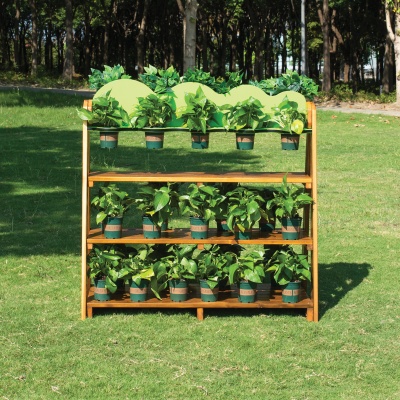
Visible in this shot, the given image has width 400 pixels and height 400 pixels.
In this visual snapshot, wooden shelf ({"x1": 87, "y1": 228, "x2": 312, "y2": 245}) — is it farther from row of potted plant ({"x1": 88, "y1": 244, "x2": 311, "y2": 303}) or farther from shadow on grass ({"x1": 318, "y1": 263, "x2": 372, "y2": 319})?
shadow on grass ({"x1": 318, "y1": 263, "x2": 372, "y2": 319})

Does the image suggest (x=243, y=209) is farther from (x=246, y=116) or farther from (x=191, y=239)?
(x=246, y=116)

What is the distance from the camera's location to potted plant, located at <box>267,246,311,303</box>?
23.6 feet

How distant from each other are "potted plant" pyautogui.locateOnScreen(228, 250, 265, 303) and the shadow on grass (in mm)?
680

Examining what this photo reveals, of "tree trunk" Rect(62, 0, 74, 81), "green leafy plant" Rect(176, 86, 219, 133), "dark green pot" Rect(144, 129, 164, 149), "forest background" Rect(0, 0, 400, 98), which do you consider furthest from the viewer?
"forest background" Rect(0, 0, 400, 98)

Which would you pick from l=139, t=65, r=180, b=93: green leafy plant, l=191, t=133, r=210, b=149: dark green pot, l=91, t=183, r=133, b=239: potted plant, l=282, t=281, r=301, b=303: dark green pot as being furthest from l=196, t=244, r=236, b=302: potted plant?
l=139, t=65, r=180, b=93: green leafy plant

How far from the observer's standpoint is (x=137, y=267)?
7316mm

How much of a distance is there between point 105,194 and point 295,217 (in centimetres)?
171

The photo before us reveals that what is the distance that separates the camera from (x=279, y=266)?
722 centimetres

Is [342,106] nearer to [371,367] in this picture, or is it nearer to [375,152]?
[375,152]

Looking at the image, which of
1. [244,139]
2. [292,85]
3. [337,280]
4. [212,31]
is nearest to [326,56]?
[212,31]

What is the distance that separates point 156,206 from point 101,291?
896 mm

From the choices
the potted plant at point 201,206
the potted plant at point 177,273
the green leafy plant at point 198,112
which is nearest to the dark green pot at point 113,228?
the potted plant at point 177,273

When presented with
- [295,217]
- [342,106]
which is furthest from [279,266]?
[342,106]

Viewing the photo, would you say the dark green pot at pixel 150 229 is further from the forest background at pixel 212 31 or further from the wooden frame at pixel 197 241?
the forest background at pixel 212 31
